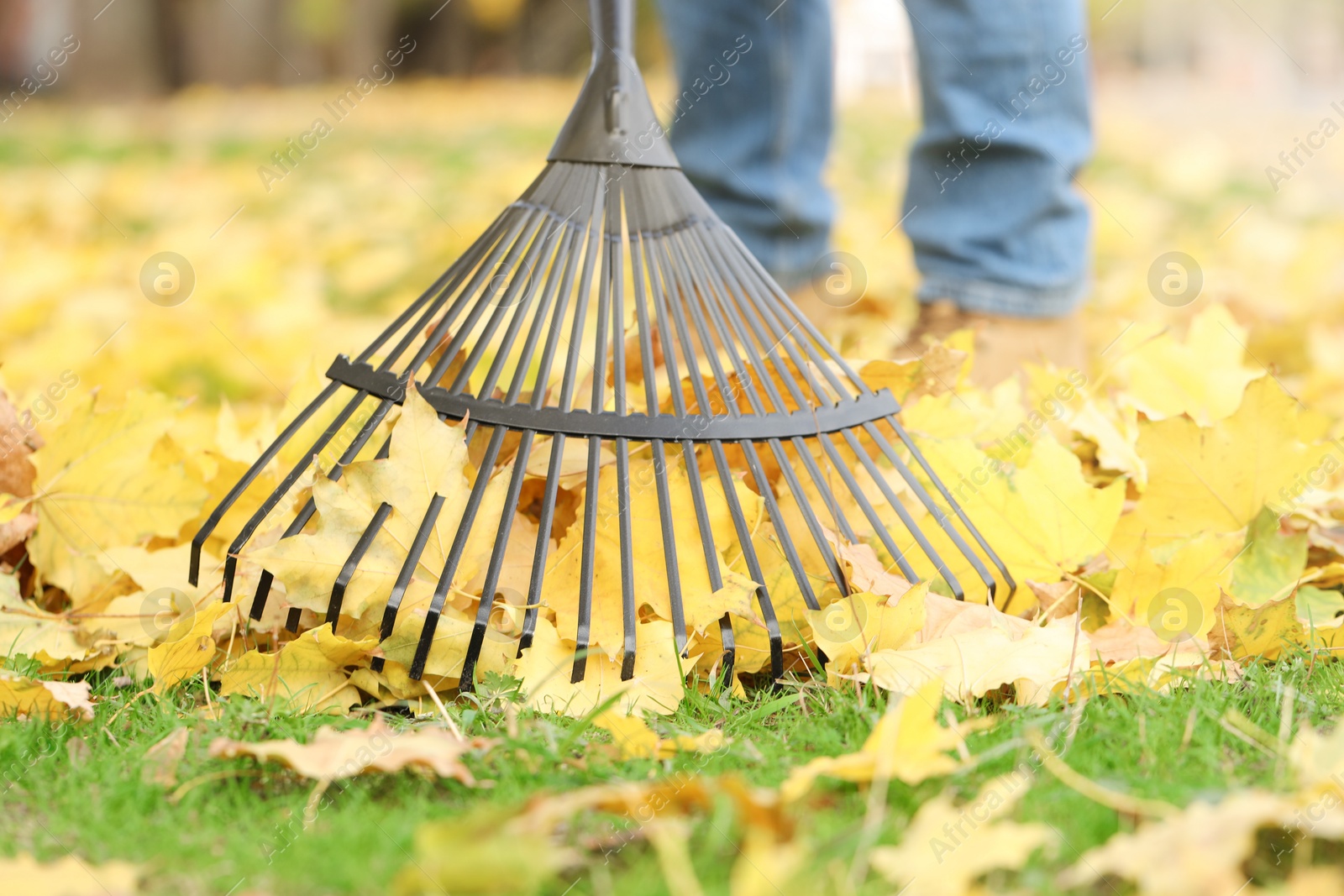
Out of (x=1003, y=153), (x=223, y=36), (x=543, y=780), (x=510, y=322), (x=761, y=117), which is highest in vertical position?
(x=223, y=36)

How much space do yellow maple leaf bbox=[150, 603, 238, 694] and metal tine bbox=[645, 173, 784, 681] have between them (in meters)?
0.48

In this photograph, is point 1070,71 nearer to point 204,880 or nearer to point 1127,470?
point 1127,470

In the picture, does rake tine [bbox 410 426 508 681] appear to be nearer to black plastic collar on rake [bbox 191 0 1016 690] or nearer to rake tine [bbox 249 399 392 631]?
black plastic collar on rake [bbox 191 0 1016 690]

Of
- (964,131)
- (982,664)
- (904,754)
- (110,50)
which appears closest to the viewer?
(904,754)

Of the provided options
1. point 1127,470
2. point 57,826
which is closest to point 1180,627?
point 1127,470

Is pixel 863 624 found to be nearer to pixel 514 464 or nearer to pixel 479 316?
pixel 514 464

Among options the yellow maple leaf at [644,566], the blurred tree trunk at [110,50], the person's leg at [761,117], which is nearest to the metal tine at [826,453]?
the yellow maple leaf at [644,566]

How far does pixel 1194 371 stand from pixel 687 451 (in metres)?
0.81

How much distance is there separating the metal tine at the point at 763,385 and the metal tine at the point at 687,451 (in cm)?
4

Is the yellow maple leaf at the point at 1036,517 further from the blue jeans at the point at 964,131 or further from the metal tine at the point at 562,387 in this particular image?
the blue jeans at the point at 964,131

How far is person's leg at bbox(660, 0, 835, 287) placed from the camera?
204cm

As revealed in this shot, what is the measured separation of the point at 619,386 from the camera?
1.05 metres

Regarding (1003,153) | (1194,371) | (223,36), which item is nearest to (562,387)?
(1194,371)

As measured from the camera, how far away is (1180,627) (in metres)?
1.07
